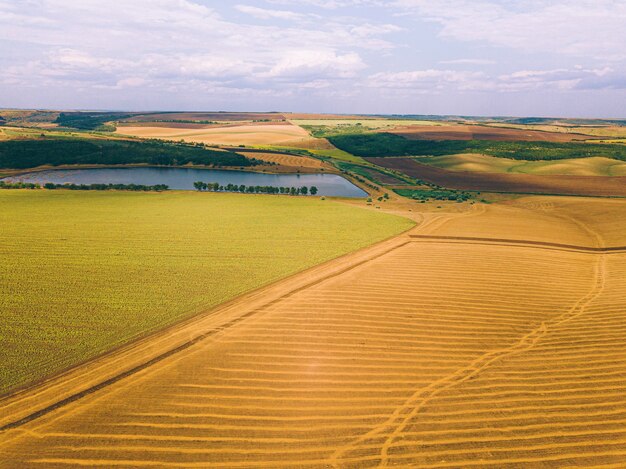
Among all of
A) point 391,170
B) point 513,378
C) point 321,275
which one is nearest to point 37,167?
point 391,170

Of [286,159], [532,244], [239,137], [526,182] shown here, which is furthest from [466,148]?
[532,244]

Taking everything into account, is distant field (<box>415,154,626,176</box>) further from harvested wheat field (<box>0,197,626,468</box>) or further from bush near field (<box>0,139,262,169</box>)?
harvested wheat field (<box>0,197,626,468</box>)

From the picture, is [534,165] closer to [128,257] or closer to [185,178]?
[185,178]

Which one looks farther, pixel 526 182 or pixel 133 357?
pixel 526 182

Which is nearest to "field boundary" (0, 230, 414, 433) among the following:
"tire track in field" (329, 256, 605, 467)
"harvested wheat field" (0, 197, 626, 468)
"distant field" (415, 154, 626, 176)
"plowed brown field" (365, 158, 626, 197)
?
"harvested wheat field" (0, 197, 626, 468)

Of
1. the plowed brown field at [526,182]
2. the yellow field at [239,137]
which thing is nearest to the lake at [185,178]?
the plowed brown field at [526,182]

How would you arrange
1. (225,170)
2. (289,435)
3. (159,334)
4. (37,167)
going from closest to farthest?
(289,435)
(159,334)
(37,167)
(225,170)

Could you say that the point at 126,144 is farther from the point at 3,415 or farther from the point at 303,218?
the point at 3,415
